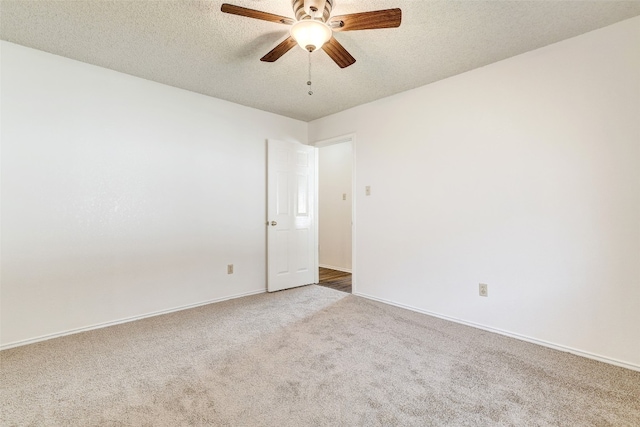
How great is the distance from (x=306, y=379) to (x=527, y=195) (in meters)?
2.29

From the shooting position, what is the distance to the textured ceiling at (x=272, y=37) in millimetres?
2004

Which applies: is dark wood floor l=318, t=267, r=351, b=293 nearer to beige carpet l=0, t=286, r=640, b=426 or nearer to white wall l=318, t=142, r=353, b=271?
white wall l=318, t=142, r=353, b=271

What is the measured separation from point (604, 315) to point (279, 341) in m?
A: 2.45

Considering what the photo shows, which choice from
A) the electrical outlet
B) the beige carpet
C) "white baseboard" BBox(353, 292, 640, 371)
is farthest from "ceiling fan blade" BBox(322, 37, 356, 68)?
"white baseboard" BBox(353, 292, 640, 371)

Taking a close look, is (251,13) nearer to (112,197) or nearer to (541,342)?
(112,197)

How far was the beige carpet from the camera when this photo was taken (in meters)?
1.60

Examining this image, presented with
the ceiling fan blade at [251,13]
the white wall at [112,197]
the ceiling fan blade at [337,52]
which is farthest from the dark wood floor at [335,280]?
the ceiling fan blade at [251,13]

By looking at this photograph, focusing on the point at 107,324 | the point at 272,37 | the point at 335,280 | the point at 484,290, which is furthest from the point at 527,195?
the point at 107,324

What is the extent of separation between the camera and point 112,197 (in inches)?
113

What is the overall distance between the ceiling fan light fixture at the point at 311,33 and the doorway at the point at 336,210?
3.37 meters

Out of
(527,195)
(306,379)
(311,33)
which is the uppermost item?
(311,33)

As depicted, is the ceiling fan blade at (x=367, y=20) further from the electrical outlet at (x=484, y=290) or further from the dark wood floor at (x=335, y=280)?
the dark wood floor at (x=335, y=280)

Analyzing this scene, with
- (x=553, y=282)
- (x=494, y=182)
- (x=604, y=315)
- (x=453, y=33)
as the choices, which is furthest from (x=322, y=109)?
(x=604, y=315)

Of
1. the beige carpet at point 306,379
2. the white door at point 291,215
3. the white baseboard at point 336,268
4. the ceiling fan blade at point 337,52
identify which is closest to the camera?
the beige carpet at point 306,379
